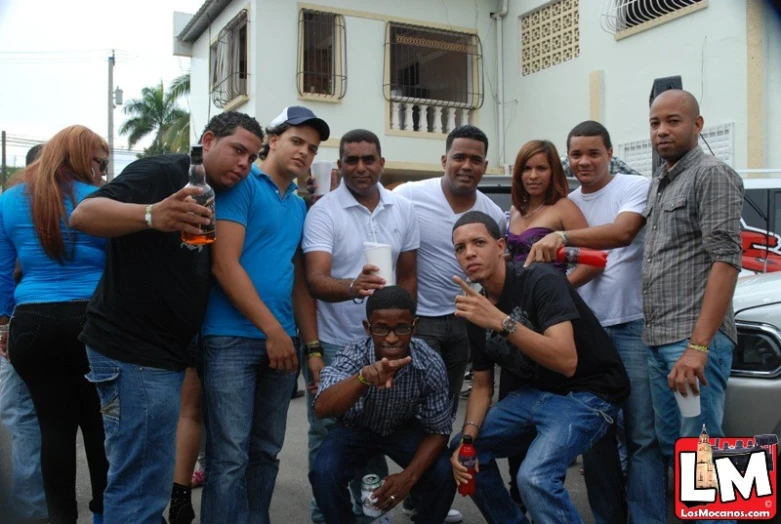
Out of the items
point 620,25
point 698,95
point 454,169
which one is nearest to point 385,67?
point 620,25

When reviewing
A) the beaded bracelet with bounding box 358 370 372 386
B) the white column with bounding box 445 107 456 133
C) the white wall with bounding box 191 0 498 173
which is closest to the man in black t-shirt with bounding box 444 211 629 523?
the beaded bracelet with bounding box 358 370 372 386

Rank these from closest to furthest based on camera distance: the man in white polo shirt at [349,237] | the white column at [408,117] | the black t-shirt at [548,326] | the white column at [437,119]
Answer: the black t-shirt at [548,326]
the man in white polo shirt at [349,237]
the white column at [408,117]
the white column at [437,119]

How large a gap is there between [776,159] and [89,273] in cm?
863

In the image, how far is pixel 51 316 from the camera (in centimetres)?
327

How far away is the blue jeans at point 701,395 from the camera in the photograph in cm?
302

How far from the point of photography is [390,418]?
3.36 m

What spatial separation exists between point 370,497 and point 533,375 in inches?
36.4

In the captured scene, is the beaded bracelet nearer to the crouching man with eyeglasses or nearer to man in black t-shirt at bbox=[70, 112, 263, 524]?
the crouching man with eyeglasses

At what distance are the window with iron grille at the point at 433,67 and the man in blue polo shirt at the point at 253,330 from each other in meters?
10.0

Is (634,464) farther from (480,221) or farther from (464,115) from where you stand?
(464,115)

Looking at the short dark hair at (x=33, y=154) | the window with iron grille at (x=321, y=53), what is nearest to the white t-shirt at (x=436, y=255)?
the short dark hair at (x=33, y=154)

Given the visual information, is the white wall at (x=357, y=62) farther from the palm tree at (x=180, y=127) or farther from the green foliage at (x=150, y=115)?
the green foliage at (x=150, y=115)

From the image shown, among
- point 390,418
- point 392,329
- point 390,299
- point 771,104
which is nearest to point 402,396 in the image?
point 390,418
